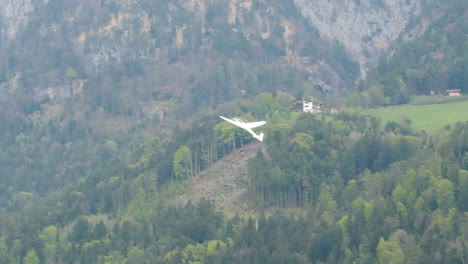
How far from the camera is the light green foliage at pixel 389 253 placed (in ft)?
499

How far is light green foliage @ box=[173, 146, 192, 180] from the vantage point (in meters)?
189

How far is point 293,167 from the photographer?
182m

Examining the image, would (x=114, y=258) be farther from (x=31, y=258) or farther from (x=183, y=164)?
(x=183, y=164)

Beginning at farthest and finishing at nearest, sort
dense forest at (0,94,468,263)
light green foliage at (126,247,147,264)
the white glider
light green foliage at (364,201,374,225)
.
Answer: the white glider < light green foliage at (126,247,147,264) < light green foliage at (364,201,374,225) < dense forest at (0,94,468,263)

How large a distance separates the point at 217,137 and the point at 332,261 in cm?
3821

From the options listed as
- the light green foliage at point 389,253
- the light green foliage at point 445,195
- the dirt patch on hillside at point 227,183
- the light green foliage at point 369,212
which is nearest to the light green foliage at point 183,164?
the dirt patch on hillside at point 227,183

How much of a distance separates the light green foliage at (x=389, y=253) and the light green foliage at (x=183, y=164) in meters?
38.5

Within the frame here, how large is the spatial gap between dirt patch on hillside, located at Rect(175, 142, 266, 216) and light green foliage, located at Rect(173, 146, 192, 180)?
1.44 metres

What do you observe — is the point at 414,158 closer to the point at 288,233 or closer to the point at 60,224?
the point at 288,233

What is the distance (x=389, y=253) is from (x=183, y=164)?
140 feet

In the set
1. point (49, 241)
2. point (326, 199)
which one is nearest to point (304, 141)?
point (326, 199)

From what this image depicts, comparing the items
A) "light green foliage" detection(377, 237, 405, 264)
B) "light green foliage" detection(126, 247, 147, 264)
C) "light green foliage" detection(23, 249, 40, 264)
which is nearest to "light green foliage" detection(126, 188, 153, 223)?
"light green foliage" detection(126, 247, 147, 264)

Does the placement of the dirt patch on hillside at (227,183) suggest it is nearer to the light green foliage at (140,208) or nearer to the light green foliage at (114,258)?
the light green foliage at (140,208)

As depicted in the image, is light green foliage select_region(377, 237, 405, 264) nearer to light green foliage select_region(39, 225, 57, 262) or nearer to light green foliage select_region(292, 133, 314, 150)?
light green foliage select_region(292, 133, 314, 150)
